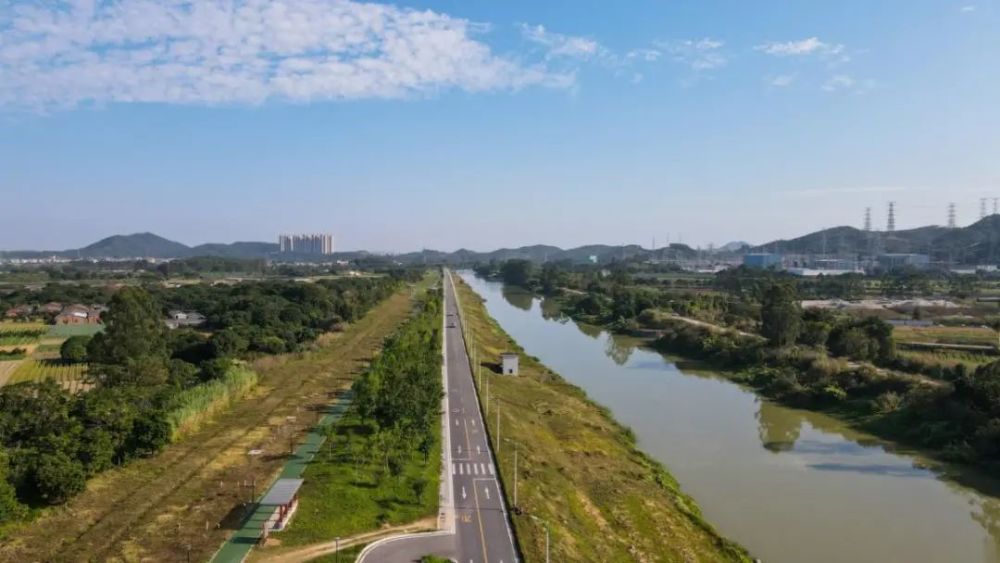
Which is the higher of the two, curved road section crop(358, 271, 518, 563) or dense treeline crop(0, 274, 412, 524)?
dense treeline crop(0, 274, 412, 524)

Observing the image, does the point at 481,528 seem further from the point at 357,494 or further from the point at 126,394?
the point at 126,394

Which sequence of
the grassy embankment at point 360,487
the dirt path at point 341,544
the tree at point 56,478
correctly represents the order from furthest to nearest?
the tree at point 56,478, the grassy embankment at point 360,487, the dirt path at point 341,544

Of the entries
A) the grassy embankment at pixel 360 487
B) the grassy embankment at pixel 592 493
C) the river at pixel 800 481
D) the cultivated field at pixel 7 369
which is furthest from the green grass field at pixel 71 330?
the river at pixel 800 481

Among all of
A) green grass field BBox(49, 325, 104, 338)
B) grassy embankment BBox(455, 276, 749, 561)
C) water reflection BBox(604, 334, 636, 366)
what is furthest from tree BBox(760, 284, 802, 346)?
green grass field BBox(49, 325, 104, 338)

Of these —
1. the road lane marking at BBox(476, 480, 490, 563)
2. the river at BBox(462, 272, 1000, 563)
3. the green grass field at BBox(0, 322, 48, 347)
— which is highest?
the green grass field at BBox(0, 322, 48, 347)

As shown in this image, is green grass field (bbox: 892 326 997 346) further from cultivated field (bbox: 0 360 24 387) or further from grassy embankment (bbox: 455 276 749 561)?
cultivated field (bbox: 0 360 24 387)

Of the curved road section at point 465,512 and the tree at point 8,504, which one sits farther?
the tree at point 8,504

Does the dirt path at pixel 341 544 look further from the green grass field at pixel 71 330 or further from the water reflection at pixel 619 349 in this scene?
the green grass field at pixel 71 330
